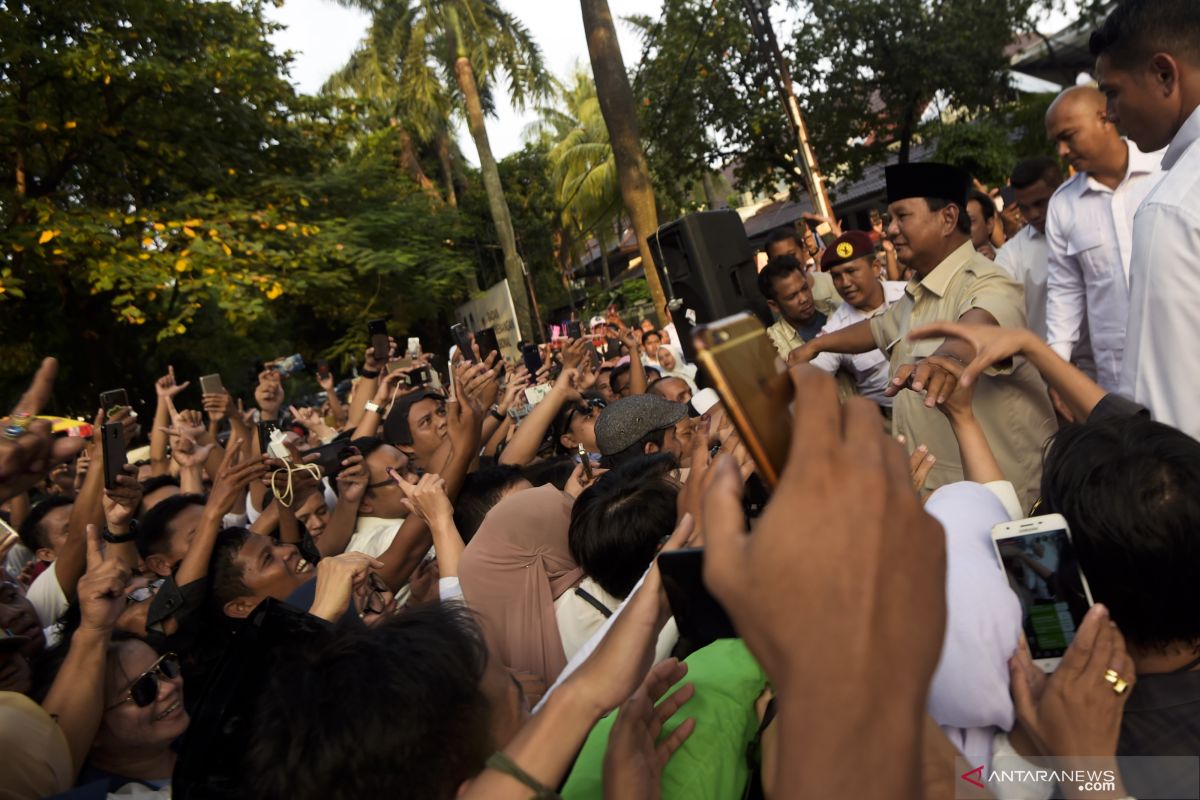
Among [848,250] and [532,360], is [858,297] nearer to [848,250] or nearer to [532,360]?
[848,250]

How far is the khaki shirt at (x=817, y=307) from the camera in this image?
18.2 ft

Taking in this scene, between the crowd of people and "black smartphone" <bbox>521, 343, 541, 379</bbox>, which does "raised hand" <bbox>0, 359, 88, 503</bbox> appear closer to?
the crowd of people

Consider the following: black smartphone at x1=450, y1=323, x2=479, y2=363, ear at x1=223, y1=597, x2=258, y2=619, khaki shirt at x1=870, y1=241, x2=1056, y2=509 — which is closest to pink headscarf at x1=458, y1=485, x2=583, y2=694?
ear at x1=223, y1=597, x2=258, y2=619

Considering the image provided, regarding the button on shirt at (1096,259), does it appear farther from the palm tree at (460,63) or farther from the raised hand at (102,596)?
the palm tree at (460,63)

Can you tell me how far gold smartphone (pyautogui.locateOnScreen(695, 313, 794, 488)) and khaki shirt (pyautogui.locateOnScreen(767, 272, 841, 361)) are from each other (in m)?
4.66

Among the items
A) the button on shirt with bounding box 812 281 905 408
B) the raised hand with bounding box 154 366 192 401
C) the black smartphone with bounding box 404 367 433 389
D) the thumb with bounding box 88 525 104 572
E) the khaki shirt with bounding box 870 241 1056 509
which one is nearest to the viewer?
the khaki shirt with bounding box 870 241 1056 509

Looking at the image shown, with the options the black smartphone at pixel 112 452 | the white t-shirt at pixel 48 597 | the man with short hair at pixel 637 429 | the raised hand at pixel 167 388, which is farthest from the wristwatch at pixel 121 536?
the man with short hair at pixel 637 429

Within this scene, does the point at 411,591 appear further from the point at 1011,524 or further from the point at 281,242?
the point at 281,242

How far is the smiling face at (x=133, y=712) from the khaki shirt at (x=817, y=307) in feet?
12.6

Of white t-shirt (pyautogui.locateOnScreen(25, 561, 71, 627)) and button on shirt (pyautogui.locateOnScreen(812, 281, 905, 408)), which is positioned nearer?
white t-shirt (pyautogui.locateOnScreen(25, 561, 71, 627))

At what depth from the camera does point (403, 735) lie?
1360mm

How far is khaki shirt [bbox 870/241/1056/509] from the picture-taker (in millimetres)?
2861

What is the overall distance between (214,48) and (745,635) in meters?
15.2

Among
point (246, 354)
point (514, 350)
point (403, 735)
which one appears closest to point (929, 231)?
point (403, 735)
